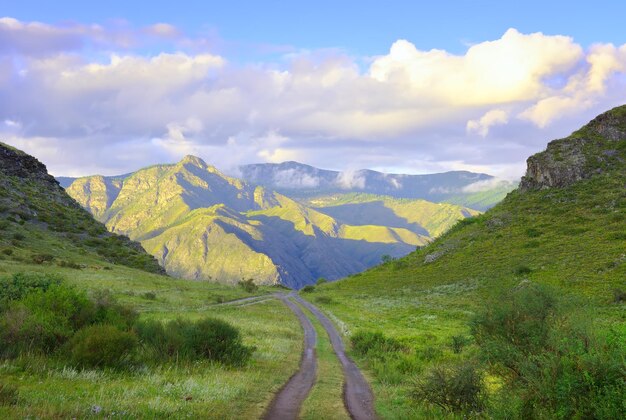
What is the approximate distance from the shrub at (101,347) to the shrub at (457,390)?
10.9 m

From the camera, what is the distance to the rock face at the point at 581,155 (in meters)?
78.7

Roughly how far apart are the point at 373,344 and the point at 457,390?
628 inches

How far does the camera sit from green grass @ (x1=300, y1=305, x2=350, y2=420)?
14816 millimetres

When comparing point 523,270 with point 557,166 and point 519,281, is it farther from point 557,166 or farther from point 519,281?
point 557,166

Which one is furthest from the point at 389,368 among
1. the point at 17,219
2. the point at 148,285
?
the point at 17,219

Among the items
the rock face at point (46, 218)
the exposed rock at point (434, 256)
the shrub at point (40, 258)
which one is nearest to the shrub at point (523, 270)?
the exposed rock at point (434, 256)

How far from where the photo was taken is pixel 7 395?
998cm

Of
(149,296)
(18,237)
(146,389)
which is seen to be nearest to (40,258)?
(18,237)

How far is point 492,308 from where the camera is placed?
1864cm

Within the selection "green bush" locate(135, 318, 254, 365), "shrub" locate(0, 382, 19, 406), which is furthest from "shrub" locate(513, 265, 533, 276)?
"shrub" locate(0, 382, 19, 406)

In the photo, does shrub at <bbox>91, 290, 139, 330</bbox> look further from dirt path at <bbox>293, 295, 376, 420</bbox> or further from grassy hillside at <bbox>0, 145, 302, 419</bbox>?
dirt path at <bbox>293, 295, 376, 420</bbox>

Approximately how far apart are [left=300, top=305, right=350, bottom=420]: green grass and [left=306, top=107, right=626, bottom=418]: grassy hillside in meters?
1.73

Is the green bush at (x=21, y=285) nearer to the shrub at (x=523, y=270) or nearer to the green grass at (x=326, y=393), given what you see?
the green grass at (x=326, y=393)

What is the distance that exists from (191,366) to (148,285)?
50633 mm
